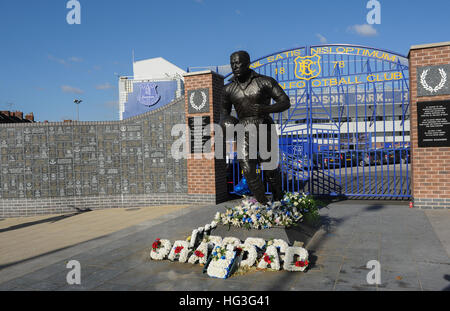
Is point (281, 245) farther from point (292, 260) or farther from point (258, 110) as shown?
point (258, 110)

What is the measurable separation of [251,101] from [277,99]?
37 cm

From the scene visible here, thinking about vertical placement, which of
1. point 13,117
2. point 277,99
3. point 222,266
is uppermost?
point 13,117

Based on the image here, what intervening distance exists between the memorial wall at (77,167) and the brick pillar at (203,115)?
3.23ft

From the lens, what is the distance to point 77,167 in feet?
30.4

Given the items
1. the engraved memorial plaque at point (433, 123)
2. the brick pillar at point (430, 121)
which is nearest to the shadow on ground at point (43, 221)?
the brick pillar at point (430, 121)

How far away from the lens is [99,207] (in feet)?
30.6

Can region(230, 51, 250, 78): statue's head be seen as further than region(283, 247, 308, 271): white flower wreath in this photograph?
Yes

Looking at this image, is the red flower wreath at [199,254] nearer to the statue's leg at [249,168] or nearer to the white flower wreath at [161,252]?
the white flower wreath at [161,252]

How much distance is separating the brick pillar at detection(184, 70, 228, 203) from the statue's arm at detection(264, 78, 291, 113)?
3.78 m

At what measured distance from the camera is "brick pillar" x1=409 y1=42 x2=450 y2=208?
23.1 ft

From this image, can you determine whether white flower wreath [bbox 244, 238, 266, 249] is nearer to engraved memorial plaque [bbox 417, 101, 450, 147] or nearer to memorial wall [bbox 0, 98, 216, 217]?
engraved memorial plaque [bbox 417, 101, 450, 147]

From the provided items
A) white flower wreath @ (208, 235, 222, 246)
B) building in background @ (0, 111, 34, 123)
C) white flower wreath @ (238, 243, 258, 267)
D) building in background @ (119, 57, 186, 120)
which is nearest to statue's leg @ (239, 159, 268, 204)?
white flower wreath @ (208, 235, 222, 246)

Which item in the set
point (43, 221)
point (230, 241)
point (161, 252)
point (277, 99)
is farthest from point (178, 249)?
point (43, 221)

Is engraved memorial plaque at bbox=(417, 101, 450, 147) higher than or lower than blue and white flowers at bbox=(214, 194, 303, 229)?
higher
